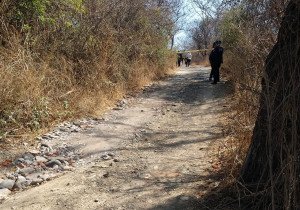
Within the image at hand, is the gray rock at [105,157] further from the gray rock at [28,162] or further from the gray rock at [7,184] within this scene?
the gray rock at [7,184]

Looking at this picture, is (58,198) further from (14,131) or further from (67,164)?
(14,131)

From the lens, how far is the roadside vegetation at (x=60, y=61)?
6488 mm

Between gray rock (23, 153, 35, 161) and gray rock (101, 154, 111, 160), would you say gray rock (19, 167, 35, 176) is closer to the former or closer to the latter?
gray rock (23, 153, 35, 161)

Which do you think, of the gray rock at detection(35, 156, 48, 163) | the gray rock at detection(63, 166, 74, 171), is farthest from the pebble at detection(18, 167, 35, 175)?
the gray rock at detection(63, 166, 74, 171)

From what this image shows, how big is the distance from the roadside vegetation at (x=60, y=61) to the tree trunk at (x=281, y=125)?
4.02 meters

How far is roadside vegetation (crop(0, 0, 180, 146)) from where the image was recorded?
21.3ft

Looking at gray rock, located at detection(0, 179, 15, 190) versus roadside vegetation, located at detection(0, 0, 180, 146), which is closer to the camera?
gray rock, located at detection(0, 179, 15, 190)

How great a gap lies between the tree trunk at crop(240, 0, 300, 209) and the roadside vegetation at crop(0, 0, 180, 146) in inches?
158

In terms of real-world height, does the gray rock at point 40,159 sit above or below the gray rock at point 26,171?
above

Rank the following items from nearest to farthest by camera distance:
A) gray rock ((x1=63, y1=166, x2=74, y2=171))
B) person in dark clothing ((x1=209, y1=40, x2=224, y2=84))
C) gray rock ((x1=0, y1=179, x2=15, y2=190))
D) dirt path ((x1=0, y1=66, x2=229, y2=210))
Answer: dirt path ((x1=0, y1=66, x2=229, y2=210)) < gray rock ((x1=0, y1=179, x2=15, y2=190)) < gray rock ((x1=63, y1=166, x2=74, y2=171)) < person in dark clothing ((x1=209, y1=40, x2=224, y2=84))

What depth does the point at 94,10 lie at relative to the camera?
1031cm

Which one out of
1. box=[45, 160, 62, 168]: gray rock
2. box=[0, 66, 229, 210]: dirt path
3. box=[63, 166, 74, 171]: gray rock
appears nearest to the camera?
box=[0, 66, 229, 210]: dirt path

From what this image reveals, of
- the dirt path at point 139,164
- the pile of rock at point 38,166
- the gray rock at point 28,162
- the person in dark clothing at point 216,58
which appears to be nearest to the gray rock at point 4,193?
the pile of rock at point 38,166

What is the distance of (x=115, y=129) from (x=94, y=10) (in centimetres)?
443
